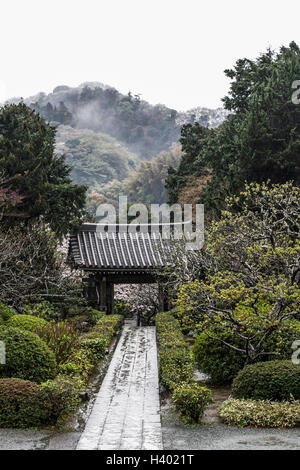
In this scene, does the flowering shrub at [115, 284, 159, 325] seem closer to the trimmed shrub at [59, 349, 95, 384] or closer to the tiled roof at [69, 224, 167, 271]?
the tiled roof at [69, 224, 167, 271]

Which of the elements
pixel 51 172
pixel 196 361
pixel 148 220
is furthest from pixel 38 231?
pixel 148 220

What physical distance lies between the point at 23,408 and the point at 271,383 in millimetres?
4052

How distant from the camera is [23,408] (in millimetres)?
8297

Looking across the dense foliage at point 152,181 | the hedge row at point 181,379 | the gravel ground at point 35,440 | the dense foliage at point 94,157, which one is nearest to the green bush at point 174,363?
the hedge row at point 181,379

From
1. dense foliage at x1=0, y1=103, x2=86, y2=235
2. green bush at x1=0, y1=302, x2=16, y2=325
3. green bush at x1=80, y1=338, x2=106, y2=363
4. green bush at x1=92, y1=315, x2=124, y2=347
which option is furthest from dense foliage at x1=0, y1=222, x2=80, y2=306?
green bush at x1=80, y1=338, x2=106, y2=363

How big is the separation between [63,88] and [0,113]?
10361 cm

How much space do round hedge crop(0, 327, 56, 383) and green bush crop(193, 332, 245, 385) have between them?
3.22 metres

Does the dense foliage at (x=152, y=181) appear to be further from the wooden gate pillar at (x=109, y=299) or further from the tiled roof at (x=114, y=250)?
the wooden gate pillar at (x=109, y=299)

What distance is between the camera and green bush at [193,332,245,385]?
1130 cm

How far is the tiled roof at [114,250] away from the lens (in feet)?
79.8

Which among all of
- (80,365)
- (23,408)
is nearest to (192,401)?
(23,408)

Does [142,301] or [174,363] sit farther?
[142,301]

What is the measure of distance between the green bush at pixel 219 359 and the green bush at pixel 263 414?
239 centimetres

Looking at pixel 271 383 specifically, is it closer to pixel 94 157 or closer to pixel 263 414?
pixel 263 414
